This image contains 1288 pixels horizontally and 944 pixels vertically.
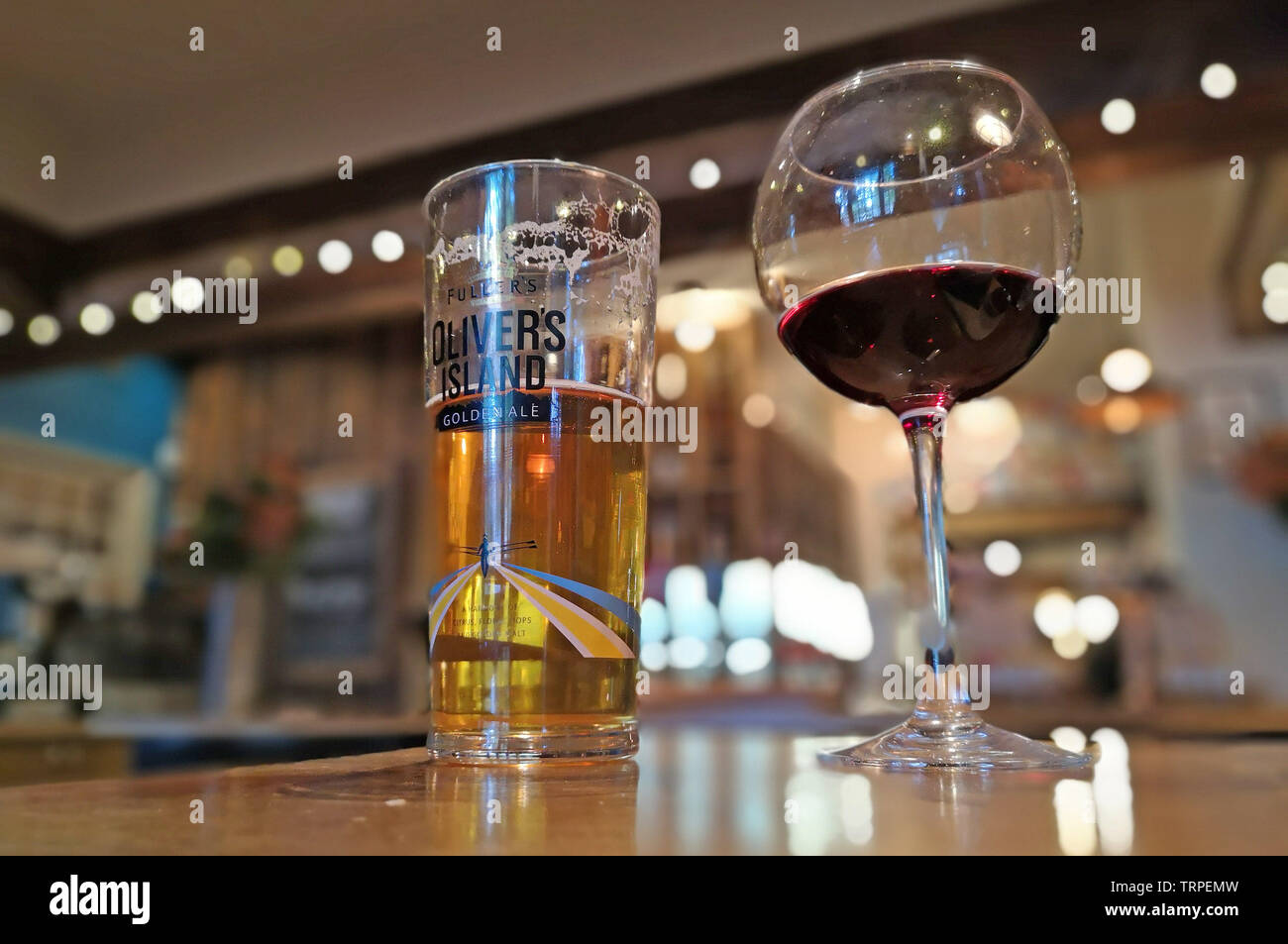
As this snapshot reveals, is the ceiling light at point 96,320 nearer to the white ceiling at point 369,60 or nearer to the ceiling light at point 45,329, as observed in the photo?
the ceiling light at point 45,329

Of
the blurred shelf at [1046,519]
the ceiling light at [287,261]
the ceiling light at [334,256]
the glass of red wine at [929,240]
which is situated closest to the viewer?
the glass of red wine at [929,240]

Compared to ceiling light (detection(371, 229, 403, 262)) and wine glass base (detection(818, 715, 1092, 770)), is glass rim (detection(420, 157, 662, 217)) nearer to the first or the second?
wine glass base (detection(818, 715, 1092, 770))

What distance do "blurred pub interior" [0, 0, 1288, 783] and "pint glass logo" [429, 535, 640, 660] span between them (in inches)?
54.2

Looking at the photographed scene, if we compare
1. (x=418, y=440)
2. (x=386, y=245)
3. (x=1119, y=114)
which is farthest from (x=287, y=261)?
(x=1119, y=114)

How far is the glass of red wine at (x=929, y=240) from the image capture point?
1.58 feet

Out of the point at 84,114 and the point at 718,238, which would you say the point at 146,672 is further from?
the point at 718,238

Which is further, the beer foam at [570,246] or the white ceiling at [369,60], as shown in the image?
the white ceiling at [369,60]

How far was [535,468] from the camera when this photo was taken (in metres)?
0.45

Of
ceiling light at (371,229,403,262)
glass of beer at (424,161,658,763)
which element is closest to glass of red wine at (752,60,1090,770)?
glass of beer at (424,161,658,763)

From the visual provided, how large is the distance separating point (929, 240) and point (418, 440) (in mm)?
3602

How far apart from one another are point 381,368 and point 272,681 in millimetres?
1272

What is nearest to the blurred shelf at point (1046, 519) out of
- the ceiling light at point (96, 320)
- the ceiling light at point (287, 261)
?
the ceiling light at point (287, 261)

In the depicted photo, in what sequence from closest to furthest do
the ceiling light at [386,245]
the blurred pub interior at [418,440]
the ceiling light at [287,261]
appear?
1. the blurred pub interior at [418,440]
2. the ceiling light at [386,245]
3. the ceiling light at [287,261]

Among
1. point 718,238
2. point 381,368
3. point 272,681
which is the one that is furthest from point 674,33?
point 272,681
